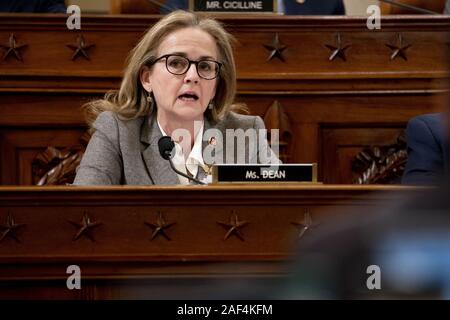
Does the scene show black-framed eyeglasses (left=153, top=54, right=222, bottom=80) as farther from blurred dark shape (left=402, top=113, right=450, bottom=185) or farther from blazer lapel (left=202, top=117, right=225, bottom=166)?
blurred dark shape (left=402, top=113, right=450, bottom=185)

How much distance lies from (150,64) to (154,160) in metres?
0.22

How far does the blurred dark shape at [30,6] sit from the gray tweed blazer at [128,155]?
1.76 feet

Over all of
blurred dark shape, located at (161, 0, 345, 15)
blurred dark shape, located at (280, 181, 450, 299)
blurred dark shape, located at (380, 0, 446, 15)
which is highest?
blurred dark shape, located at (161, 0, 345, 15)

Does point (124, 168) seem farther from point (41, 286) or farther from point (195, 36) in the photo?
point (41, 286)

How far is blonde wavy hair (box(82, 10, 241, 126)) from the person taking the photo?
5.58ft

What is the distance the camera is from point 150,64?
5.61 feet

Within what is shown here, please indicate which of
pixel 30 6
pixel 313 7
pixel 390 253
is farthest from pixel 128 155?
pixel 390 253

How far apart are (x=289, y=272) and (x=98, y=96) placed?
1637 millimetres

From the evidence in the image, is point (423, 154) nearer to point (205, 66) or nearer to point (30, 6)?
point (205, 66)

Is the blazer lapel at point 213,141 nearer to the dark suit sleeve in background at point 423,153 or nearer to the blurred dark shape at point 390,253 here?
the dark suit sleeve in background at point 423,153

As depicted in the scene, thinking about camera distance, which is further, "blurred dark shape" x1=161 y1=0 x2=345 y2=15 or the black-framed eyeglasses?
"blurred dark shape" x1=161 y1=0 x2=345 y2=15

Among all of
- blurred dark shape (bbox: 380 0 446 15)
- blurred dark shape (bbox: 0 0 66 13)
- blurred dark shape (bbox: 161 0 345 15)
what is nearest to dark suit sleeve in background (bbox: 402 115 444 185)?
blurred dark shape (bbox: 380 0 446 15)

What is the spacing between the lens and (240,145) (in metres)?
1.69
